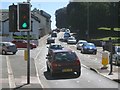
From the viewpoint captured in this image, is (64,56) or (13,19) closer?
(13,19)

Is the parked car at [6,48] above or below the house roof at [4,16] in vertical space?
below

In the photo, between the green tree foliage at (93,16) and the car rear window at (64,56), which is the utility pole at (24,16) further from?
the green tree foliage at (93,16)

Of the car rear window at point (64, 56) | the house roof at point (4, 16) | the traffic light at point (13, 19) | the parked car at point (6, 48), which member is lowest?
the parked car at point (6, 48)

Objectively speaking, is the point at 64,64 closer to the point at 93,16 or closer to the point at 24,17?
the point at 24,17

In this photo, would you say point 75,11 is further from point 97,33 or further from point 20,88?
point 20,88

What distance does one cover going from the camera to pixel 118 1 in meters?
87.0

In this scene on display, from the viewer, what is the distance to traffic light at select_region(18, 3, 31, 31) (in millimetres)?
18484

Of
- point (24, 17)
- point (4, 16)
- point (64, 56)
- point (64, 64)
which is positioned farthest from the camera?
point (4, 16)

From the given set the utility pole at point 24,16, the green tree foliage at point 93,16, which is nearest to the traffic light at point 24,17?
the utility pole at point 24,16

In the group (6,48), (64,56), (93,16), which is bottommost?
(6,48)

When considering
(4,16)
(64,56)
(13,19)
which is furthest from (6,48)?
(4,16)

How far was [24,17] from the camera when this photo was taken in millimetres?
18547

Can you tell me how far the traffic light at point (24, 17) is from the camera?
60.6 feet

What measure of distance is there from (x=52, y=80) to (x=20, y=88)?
13.5 ft
